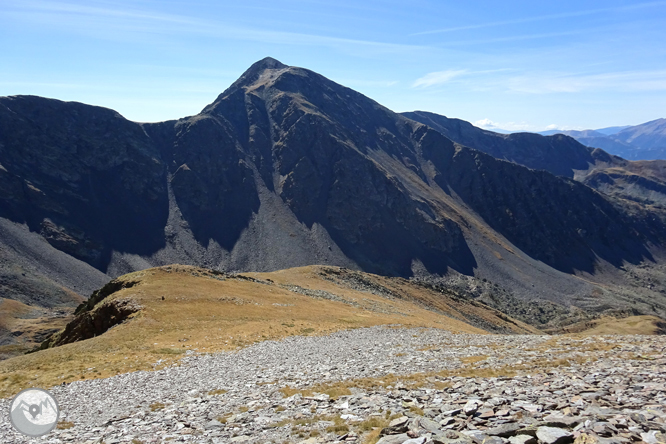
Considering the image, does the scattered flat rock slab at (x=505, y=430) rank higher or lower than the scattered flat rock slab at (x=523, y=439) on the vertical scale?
lower

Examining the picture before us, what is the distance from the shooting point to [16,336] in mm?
98000

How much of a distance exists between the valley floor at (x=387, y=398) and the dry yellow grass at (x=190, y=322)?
380cm

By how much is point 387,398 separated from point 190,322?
33.9 meters

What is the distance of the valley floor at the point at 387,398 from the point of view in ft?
42.1

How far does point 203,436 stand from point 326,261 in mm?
163272

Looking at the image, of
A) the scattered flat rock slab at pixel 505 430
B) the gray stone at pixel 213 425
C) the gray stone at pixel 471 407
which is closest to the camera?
the scattered flat rock slab at pixel 505 430

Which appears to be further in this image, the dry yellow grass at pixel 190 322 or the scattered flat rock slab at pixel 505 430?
the dry yellow grass at pixel 190 322

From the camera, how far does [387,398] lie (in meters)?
18.5

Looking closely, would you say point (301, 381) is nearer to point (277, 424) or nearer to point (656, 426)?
point (277, 424)

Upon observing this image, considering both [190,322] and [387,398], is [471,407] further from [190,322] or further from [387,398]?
[190,322]

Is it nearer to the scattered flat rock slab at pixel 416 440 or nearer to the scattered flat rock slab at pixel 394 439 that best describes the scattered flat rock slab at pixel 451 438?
the scattered flat rock slab at pixel 416 440

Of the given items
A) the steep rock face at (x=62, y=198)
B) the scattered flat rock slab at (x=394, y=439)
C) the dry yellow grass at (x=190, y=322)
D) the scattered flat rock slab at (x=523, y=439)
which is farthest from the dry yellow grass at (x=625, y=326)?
the steep rock face at (x=62, y=198)

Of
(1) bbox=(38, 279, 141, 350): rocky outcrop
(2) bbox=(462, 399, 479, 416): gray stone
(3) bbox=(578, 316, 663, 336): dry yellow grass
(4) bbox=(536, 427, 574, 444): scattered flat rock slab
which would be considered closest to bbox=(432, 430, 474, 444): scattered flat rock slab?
(4) bbox=(536, 427, 574, 444): scattered flat rock slab

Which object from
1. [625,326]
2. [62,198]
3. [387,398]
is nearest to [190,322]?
[387,398]
